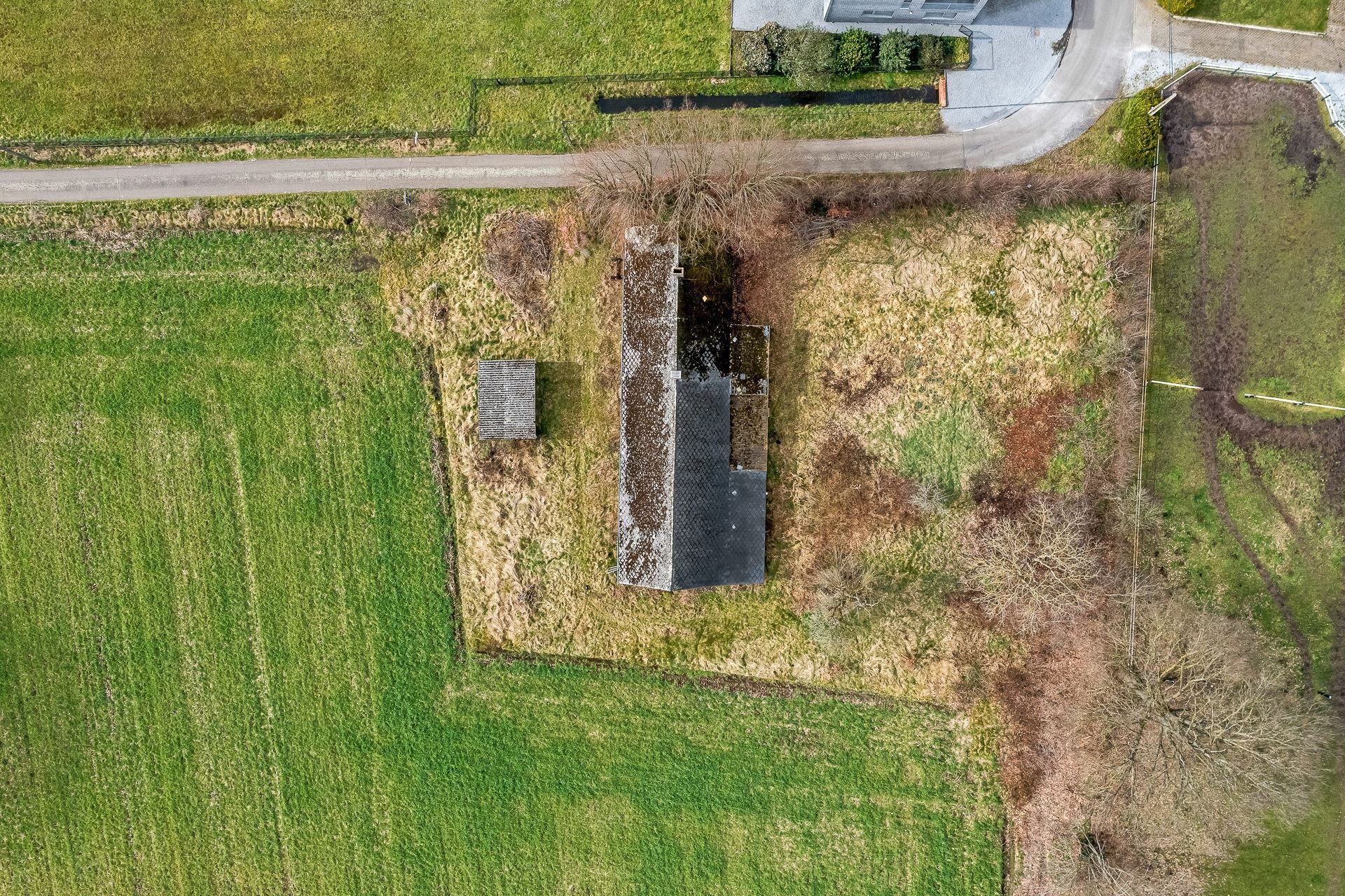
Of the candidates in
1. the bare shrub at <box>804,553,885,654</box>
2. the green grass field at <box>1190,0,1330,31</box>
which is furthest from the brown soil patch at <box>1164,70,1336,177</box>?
the bare shrub at <box>804,553,885,654</box>

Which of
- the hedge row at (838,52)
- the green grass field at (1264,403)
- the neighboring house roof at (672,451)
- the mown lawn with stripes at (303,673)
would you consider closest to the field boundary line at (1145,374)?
the green grass field at (1264,403)

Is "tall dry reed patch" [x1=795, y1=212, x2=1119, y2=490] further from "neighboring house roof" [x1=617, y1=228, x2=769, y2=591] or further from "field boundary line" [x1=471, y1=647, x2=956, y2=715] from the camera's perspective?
"field boundary line" [x1=471, y1=647, x2=956, y2=715]

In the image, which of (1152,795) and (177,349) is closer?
(1152,795)

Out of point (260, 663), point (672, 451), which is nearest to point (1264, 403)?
point (672, 451)

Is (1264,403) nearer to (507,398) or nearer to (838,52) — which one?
(838,52)

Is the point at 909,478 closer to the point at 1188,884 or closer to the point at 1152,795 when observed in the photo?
the point at 1152,795

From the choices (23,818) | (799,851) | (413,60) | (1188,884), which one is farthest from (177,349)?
(1188,884)
